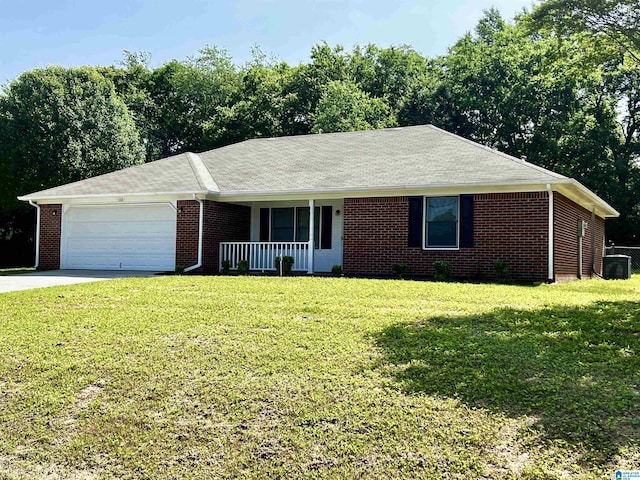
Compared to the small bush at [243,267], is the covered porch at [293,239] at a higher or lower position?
higher

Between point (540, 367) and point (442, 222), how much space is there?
9204 mm

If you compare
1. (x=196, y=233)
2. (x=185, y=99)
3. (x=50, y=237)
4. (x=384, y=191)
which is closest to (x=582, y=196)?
(x=384, y=191)

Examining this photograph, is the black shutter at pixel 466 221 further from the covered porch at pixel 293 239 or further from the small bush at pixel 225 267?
the small bush at pixel 225 267

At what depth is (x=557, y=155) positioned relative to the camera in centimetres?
2961

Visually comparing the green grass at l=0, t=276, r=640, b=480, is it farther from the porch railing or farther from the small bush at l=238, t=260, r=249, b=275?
the porch railing

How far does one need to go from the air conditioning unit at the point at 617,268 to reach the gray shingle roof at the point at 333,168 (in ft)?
20.6

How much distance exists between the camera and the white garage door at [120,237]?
1691 cm

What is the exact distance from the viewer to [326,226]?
17.0 m

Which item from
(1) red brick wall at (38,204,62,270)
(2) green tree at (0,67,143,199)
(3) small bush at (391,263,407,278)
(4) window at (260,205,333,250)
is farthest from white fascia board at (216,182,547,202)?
(2) green tree at (0,67,143,199)

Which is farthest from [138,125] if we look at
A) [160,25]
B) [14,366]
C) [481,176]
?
[14,366]

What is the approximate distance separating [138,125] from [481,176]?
2739 centimetres

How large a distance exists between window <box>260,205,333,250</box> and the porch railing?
0.76 m

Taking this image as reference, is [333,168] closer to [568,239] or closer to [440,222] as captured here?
[440,222]

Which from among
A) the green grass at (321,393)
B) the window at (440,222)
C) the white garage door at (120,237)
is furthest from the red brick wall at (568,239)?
the white garage door at (120,237)
